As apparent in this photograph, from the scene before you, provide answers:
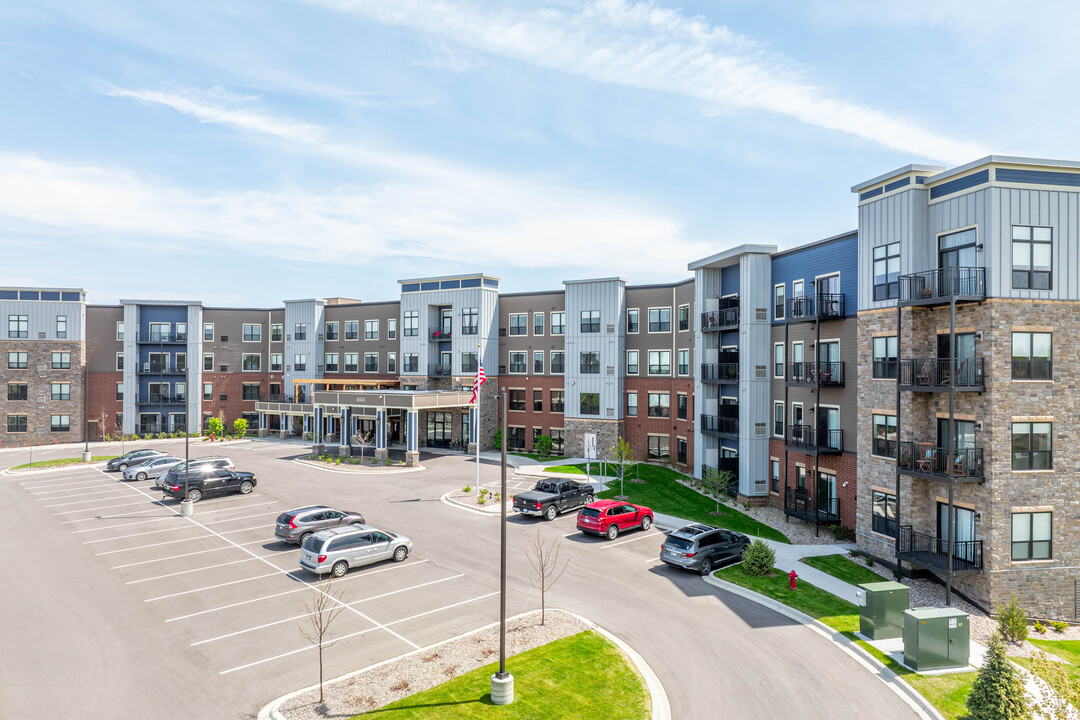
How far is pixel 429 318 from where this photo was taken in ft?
184

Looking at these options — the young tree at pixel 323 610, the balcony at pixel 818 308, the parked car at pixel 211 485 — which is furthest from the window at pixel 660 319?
the young tree at pixel 323 610

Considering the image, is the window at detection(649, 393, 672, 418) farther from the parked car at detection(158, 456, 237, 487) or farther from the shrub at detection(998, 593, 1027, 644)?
the parked car at detection(158, 456, 237, 487)

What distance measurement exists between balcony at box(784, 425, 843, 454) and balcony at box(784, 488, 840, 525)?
98.8 inches

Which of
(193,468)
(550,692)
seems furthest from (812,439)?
(193,468)

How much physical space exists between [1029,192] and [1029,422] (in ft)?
27.2

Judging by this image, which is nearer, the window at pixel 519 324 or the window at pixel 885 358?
the window at pixel 885 358

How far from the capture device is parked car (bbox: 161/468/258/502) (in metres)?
34.2

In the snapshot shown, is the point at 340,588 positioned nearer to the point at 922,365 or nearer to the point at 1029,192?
the point at 922,365

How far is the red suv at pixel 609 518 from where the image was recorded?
27.8 metres

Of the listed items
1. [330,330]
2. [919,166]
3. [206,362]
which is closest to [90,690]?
[919,166]

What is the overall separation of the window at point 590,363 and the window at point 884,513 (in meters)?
25.2

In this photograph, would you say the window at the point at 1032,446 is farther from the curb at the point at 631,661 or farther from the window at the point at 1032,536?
the curb at the point at 631,661

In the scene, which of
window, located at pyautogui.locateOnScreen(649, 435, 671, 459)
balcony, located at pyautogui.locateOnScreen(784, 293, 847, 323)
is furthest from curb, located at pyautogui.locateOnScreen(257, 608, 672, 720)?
window, located at pyautogui.locateOnScreen(649, 435, 671, 459)

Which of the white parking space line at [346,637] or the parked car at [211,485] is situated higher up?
the parked car at [211,485]
